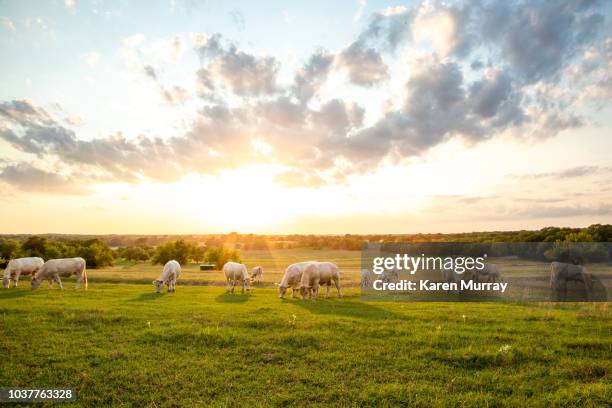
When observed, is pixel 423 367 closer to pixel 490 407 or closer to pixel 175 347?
pixel 490 407

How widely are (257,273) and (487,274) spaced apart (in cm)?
2300

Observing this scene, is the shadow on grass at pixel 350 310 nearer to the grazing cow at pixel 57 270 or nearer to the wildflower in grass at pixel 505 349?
the wildflower in grass at pixel 505 349

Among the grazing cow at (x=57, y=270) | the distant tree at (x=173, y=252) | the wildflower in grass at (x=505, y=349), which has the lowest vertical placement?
the distant tree at (x=173, y=252)

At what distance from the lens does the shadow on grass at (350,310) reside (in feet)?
54.1

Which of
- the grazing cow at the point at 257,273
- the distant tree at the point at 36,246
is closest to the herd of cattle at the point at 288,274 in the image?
the grazing cow at the point at 257,273

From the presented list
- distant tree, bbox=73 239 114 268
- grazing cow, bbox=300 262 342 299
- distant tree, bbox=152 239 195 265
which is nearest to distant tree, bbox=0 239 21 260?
distant tree, bbox=73 239 114 268

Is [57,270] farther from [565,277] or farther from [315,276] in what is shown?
[565,277]

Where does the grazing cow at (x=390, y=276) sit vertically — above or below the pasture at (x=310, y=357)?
below

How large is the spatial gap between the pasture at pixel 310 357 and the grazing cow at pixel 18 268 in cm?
1453

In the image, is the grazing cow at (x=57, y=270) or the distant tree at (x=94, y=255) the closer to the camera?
the grazing cow at (x=57, y=270)

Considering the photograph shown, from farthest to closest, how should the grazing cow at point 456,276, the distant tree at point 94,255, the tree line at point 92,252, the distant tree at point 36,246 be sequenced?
the distant tree at point 94,255
the distant tree at point 36,246
the tree line at point 92,252
the grazing cow at point 456,276

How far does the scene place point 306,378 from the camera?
9.07 meters

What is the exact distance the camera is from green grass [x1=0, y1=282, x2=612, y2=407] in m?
8.27

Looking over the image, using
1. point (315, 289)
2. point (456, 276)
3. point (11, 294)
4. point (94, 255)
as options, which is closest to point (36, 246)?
point (94, 255)
